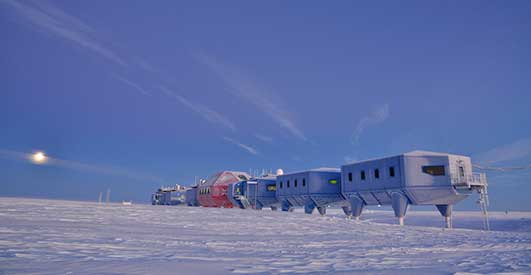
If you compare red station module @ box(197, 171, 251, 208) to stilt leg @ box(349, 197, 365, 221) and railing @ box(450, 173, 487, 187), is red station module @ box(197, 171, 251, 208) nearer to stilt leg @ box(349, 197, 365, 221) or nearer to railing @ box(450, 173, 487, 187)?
stilt leg @ box(349, 197, 365, 221)

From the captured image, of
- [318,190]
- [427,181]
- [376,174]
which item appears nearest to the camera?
[427,181]

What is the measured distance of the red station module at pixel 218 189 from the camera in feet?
223

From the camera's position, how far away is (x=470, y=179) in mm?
34875

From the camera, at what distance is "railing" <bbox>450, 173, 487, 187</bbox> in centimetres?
3372

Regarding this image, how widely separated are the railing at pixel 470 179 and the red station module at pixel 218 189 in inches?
1666

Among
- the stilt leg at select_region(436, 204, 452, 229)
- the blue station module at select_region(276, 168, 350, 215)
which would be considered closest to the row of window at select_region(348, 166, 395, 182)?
the blue station module at select_region(276, 168, 350, 215)

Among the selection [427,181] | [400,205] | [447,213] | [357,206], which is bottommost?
[447,213]

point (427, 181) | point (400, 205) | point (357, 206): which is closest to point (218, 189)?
point (357, 206)

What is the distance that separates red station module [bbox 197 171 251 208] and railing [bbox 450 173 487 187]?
42324mm

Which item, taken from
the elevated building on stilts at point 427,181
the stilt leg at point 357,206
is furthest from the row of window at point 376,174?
the stilt leg at point 357,206

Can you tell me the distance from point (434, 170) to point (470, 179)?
409 cm

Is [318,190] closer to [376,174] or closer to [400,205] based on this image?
[376,174]

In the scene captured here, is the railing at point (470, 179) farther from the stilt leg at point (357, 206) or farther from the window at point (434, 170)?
the stilt leg at point (357, 206)

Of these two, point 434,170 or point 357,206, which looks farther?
point 357,206
